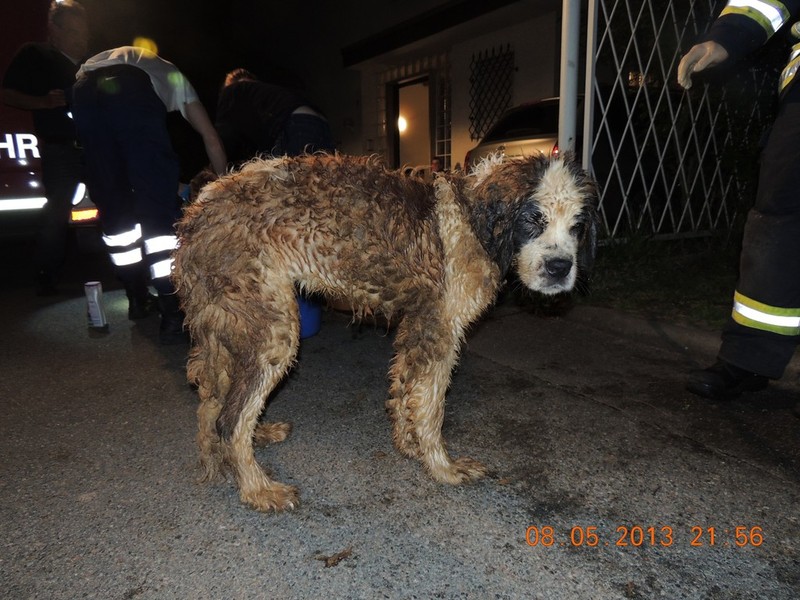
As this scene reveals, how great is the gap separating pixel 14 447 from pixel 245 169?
1925 mm

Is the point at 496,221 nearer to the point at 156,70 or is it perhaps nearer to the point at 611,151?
the point at 156,70

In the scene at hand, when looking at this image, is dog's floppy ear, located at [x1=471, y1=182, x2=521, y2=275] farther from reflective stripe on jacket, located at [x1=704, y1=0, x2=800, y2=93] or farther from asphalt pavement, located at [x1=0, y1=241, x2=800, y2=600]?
reflective stripe on jacket, located at [x1=704, y1=0, x2=800, y2=93]

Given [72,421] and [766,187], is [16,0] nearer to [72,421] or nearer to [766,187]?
[72,421]

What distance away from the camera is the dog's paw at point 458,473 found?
246cm

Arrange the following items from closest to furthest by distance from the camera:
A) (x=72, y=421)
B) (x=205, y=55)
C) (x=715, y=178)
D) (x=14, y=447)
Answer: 1. (x=14, y=447)
2. (x=72, y=421)
3. (x=715, y=178)
4. (x=205, y=55)

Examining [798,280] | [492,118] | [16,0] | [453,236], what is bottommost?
[798,280]

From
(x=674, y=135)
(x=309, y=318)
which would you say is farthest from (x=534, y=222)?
(x=674, y=135)

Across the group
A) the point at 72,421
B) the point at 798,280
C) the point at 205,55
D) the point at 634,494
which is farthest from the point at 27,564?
the point at 205,55

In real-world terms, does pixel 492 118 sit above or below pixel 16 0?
below

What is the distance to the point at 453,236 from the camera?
2.51 m

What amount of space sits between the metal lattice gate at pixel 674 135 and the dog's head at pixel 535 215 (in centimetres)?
404

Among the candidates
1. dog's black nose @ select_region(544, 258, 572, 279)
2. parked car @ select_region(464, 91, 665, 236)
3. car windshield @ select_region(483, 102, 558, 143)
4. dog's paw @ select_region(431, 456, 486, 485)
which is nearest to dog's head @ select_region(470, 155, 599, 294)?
dog's black nose @ select_region(544, 258, 572, 279)

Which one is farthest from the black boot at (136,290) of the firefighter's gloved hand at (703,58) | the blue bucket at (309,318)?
the firefighter's gloved hand at (703,58)

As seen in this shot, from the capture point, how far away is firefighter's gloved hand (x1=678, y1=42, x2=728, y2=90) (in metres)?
2.77
